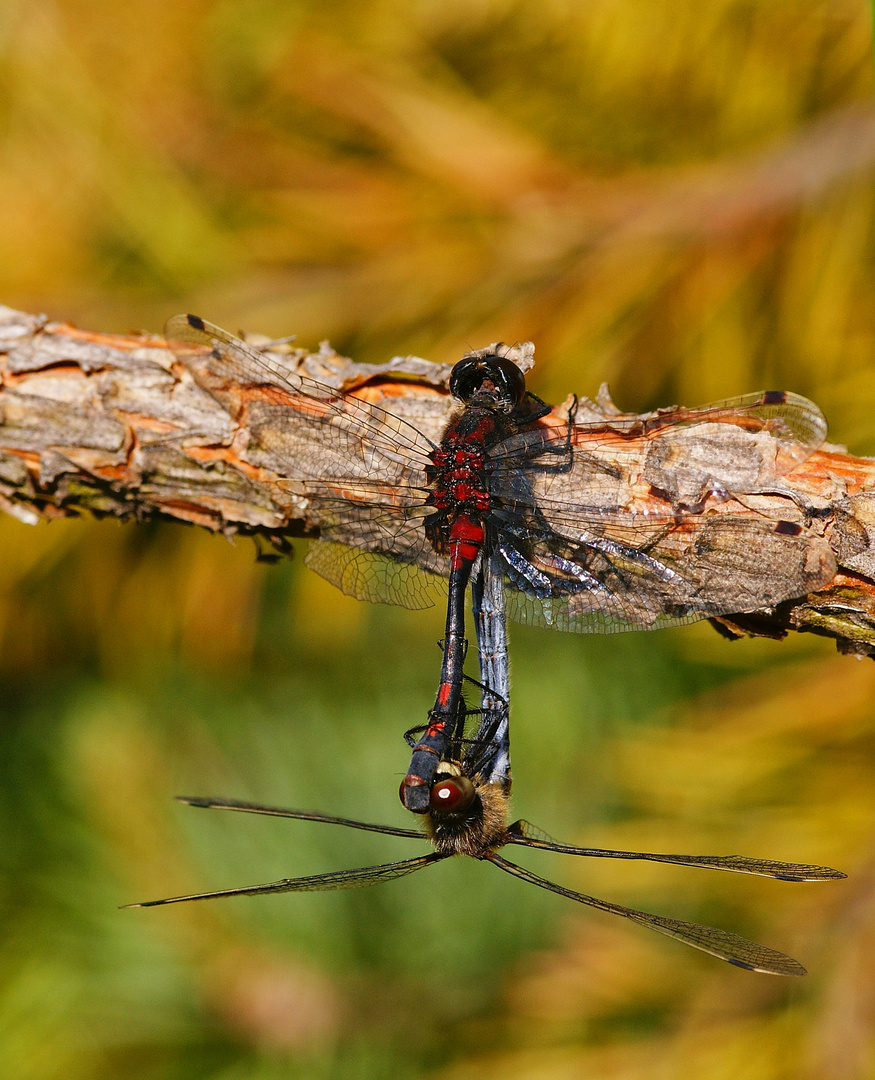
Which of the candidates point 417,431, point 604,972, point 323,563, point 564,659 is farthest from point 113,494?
point 604,972

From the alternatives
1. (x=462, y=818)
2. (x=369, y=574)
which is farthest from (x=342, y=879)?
(x=369, y=574)

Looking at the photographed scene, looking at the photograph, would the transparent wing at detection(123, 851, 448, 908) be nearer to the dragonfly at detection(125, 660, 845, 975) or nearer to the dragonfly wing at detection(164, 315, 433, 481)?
the dragonfly at detection(125, 660, 845, 975)

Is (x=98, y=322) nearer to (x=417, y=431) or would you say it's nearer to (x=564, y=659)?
(x=417, y=431)

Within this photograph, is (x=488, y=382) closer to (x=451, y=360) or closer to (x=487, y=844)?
(x=451, y=360)

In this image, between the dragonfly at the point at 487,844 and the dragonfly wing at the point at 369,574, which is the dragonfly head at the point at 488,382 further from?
the dragonfly at the point at 487,844

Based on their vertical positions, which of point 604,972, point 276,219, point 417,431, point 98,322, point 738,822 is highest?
point 276,219

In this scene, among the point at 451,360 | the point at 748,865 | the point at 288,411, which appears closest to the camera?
the point at 748,865

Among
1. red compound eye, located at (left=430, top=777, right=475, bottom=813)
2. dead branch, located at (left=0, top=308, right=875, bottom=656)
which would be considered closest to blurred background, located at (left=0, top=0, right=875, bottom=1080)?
dead branch, located at (left=0, top=308, right=875, bottom=656)
